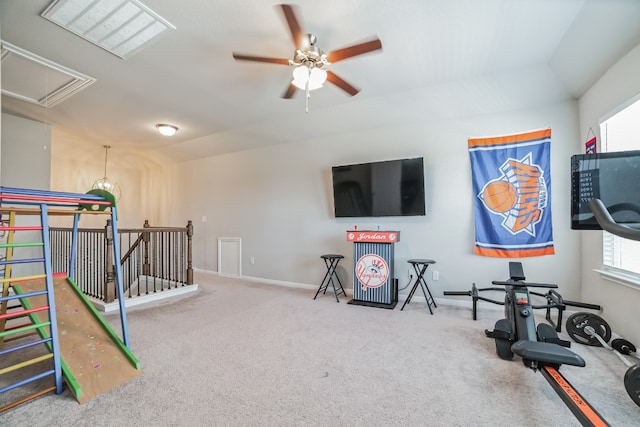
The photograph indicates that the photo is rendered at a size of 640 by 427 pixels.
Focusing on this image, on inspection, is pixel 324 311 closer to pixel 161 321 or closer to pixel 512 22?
pixel 161 321

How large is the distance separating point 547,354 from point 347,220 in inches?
118

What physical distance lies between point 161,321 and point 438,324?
3167mm

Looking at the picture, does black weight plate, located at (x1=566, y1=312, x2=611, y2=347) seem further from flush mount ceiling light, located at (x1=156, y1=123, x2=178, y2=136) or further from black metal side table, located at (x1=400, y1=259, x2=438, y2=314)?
flush mount ceiling light, located at (x1=156, y1=123, x2=178, y2=136)

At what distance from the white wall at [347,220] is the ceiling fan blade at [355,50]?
2111 mm

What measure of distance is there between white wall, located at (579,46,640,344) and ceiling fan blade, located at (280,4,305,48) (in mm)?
2732

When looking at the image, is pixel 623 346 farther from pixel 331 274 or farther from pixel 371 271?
pixel 331 274

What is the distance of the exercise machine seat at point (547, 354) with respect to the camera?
1804 mm

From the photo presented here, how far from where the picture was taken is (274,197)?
17.2ft

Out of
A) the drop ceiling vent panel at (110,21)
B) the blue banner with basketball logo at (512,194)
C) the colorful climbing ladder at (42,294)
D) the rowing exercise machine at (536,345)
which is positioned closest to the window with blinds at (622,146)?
the rowing exercise machine at (536,345)

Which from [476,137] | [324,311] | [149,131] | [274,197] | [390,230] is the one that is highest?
[149,131]

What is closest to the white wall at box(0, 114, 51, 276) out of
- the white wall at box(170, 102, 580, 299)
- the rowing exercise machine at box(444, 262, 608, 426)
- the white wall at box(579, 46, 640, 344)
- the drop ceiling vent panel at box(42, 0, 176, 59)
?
the white wall at box(170, 102, 580, 299)

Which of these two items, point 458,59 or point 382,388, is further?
point 458,59

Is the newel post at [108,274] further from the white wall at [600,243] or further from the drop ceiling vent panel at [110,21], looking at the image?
the white wall at [600,243]

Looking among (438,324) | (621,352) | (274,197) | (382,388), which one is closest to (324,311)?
(438,324)
